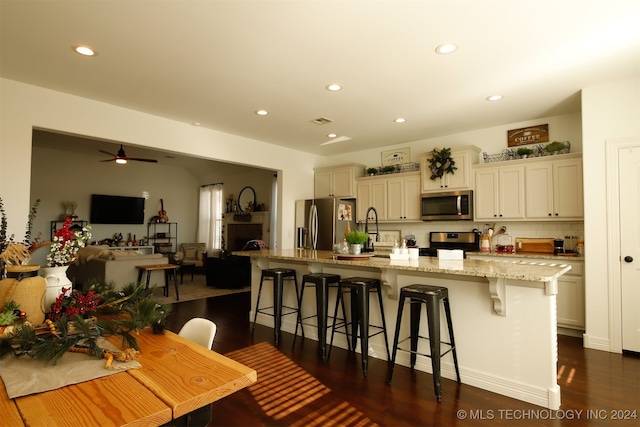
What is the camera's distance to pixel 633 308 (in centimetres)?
335

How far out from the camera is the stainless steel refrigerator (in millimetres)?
5918

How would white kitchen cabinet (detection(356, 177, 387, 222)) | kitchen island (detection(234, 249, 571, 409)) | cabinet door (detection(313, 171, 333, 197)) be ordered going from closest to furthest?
kitchen island (detection(234, 249, 571, 409)), white kitchen cabinet (detection(356, 177, 387, 222)), cabinet door (detection(313, 171, 333, 197))

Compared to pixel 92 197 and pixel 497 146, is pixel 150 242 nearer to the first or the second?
pixel 92 197

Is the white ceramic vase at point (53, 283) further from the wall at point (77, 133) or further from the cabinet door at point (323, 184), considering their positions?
the cabinet door at point (323, 184)

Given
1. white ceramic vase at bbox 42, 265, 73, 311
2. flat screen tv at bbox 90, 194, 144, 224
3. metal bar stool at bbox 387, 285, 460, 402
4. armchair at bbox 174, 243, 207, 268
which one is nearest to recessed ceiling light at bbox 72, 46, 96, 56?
white ceramic vase at bbox 42, 265, 73, 311

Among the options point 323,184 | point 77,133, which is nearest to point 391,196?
point 323,184

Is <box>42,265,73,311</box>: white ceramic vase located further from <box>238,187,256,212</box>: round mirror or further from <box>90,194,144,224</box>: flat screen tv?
<box>90,194,144,224</box>: flat screen tv

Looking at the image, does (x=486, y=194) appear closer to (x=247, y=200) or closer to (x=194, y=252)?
(x=247, y=200)

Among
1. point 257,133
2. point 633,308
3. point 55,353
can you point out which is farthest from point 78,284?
point 633,308

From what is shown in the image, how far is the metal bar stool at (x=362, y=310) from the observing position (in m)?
2.91

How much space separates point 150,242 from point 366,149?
6768mm

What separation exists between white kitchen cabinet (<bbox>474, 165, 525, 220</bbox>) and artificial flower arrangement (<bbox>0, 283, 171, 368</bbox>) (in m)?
4.45

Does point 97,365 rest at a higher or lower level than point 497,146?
lower

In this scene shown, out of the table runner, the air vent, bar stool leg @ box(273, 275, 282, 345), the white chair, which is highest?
the air vent
